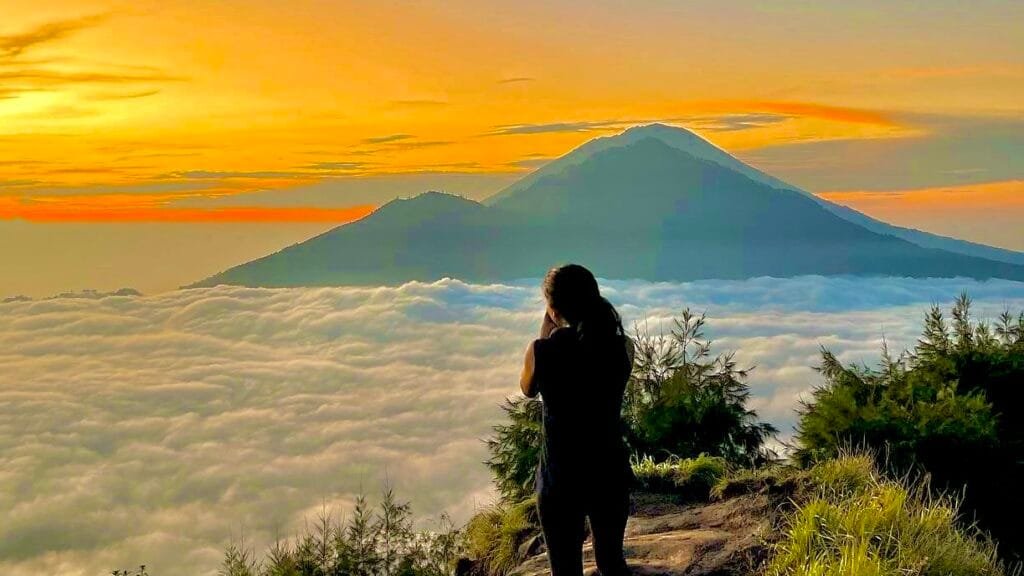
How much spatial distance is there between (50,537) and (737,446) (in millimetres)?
137071

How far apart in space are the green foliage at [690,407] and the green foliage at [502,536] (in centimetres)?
564

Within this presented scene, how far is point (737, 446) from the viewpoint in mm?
19016

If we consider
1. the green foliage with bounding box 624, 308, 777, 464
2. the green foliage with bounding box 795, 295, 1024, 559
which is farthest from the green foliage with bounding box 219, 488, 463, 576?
the green foliage with bounding box 795, 295, 1024, 559

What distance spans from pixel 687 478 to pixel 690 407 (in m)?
7.38

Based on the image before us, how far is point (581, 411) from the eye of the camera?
6.82 meters

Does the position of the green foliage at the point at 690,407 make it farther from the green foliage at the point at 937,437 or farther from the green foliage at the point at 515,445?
the green foliage at the point at 937,437

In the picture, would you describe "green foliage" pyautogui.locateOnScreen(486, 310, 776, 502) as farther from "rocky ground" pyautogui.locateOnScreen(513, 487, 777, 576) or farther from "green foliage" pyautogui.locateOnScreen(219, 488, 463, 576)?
"rocky ground" pyautogui.locateOnScreen(513, 487, 777, 576)

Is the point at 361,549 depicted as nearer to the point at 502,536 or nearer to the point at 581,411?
the point at 502,536

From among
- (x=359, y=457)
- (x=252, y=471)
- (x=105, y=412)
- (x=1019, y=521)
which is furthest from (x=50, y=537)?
(x=1019, y=521)

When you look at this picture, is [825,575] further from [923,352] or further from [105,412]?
[105,412]

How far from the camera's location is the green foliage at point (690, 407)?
18562 mm

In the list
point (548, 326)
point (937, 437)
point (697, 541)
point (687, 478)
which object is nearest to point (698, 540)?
point (697, 541)

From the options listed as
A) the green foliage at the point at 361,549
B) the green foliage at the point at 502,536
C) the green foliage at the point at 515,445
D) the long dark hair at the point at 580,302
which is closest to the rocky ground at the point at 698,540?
the green foliage at the point at 502,536

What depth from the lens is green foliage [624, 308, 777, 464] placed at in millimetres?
18562
